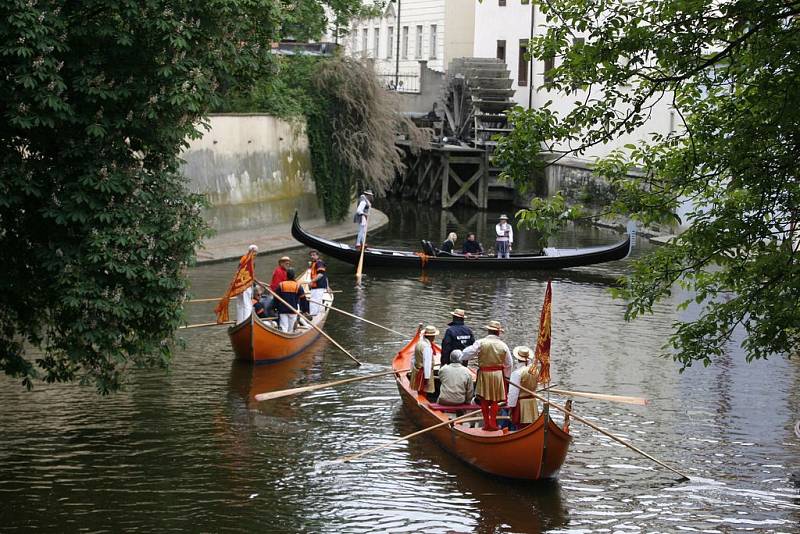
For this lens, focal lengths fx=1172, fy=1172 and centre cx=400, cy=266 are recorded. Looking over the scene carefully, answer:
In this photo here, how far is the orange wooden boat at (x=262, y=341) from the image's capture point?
19078mm

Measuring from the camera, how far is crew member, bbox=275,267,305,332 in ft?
67.2

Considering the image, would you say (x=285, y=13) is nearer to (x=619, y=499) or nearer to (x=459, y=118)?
(x=619, y=499)

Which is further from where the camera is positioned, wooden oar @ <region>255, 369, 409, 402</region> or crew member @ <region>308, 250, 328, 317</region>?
crew member @ <region>308, 250, 328, 317</region>

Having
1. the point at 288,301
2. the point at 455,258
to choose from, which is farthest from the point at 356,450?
the point at 455,258

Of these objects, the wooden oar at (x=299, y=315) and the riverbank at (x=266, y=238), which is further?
the riverbank at (x=266, y=238)

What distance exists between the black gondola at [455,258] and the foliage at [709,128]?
56.8 feet

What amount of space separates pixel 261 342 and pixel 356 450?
471cm

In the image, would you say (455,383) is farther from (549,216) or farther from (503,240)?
(503,240)

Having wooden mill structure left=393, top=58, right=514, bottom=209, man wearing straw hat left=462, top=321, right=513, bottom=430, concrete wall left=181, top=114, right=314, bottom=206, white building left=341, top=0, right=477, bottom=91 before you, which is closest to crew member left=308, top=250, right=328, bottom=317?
man wearing straw hat left=462, top=321, right=513, bottom=430

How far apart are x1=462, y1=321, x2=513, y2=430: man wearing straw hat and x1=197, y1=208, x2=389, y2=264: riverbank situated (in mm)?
14650

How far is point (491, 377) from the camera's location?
46.6ft

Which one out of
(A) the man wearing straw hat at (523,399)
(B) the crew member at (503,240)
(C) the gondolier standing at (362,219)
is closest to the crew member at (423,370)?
(A) the man wearing straw hat at (523,399)

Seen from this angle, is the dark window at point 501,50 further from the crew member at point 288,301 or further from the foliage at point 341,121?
the crew member at point 288,301

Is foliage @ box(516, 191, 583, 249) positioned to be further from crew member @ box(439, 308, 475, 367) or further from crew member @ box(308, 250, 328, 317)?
crew member @ box(308, 250, 328, 317)
